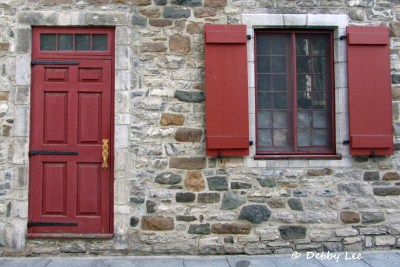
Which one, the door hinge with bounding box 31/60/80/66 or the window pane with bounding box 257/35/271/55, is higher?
the window pane with bounding box 257/35/271/55

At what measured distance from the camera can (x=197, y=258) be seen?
474 centimetres

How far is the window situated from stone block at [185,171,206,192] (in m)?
0.87

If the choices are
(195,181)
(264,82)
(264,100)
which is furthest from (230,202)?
(264,82)

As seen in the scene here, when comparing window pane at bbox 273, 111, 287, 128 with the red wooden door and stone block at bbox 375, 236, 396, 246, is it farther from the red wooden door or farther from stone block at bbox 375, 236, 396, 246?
the red wooden door

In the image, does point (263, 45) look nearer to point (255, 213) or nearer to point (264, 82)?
point (264, 82)

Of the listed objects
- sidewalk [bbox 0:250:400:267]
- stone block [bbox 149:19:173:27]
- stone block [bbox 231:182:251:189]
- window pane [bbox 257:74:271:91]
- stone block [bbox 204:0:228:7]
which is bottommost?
sidewalk [bbox 0:250:400:267]

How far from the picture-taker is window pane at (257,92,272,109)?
16.8 ft

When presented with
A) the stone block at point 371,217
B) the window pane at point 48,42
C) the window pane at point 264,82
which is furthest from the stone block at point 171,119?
the stone block at point 371,217

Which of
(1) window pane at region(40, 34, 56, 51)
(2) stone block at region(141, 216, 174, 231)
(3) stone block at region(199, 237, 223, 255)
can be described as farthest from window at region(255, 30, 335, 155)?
(1) window pane at region(40, 34, 56, 51)

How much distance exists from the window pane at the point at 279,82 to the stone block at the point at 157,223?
2049 millimetres

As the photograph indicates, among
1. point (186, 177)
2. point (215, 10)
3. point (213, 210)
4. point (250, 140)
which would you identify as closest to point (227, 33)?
point (215, 10)

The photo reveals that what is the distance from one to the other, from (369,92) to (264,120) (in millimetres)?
1270

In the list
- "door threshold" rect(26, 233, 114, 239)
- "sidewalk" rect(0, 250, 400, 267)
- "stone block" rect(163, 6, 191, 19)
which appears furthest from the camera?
"stone block" rect(163, 6, 191, 19)

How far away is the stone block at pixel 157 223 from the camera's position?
4809 millimetres
